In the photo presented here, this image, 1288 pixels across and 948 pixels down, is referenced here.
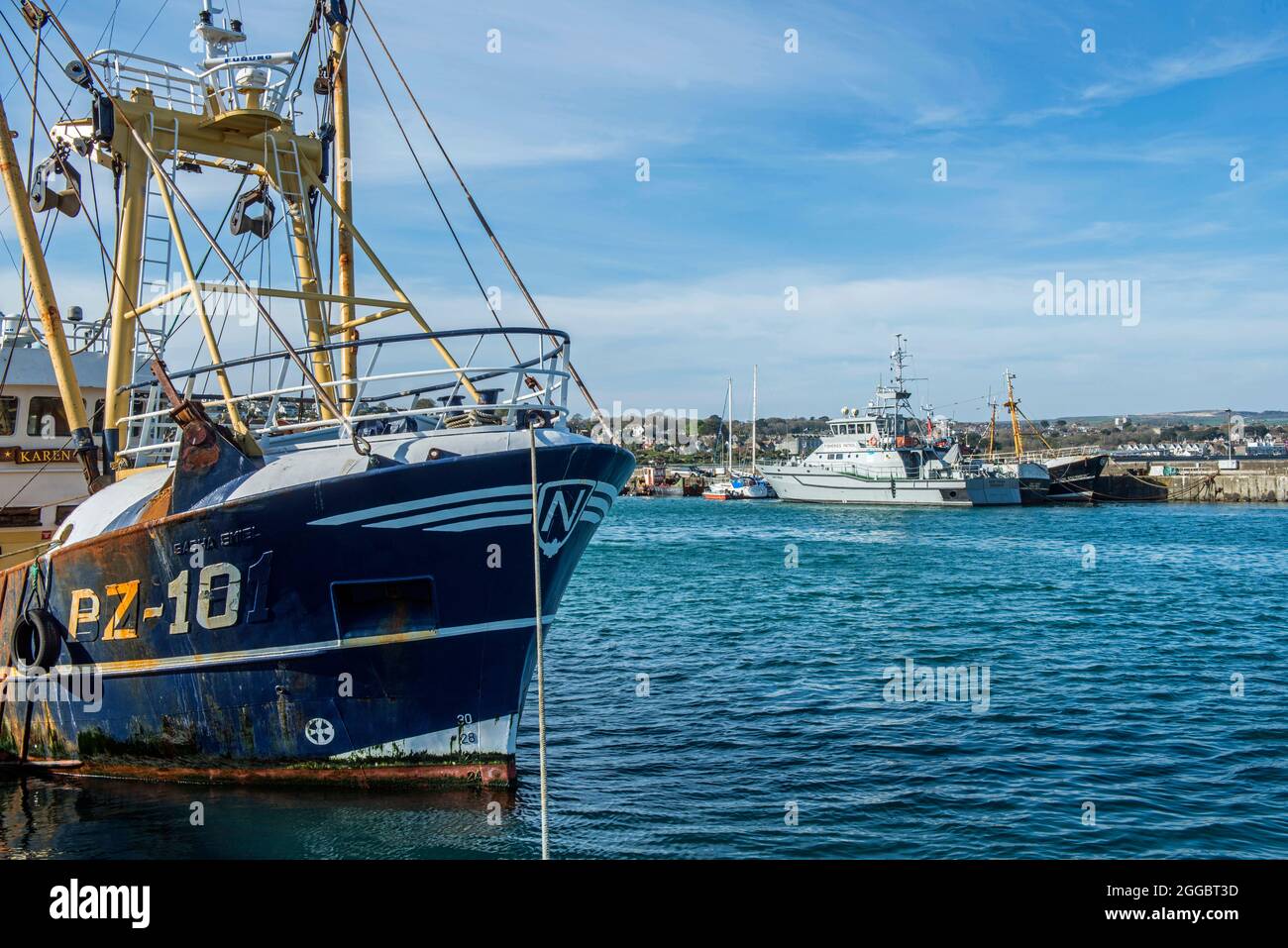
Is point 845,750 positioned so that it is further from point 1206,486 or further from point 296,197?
point 1206,486

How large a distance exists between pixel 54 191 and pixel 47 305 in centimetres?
393

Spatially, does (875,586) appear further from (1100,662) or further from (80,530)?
(80,530)

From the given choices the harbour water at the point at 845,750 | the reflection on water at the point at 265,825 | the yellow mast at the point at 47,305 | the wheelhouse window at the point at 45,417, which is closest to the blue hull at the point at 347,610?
the reflection on water at the point at 265,825

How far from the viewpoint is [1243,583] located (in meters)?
33.0

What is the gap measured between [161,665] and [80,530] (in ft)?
8.82

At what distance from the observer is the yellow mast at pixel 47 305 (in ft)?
47.5

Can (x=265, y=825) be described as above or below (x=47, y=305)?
below

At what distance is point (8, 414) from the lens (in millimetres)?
17031

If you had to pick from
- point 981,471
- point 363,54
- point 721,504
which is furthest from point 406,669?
point 721,504

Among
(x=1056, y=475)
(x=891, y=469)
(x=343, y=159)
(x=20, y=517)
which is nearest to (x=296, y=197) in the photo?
(x=343, y=159)

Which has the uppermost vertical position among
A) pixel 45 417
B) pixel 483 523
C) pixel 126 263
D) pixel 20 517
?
pixel 126 263

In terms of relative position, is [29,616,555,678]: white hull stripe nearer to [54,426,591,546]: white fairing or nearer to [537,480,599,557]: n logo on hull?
[537,480,599,557]: n logo on hull

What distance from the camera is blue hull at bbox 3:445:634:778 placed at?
1093cm

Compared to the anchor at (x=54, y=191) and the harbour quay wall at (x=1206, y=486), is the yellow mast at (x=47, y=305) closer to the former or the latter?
the anchor at (x=54, y=191)
